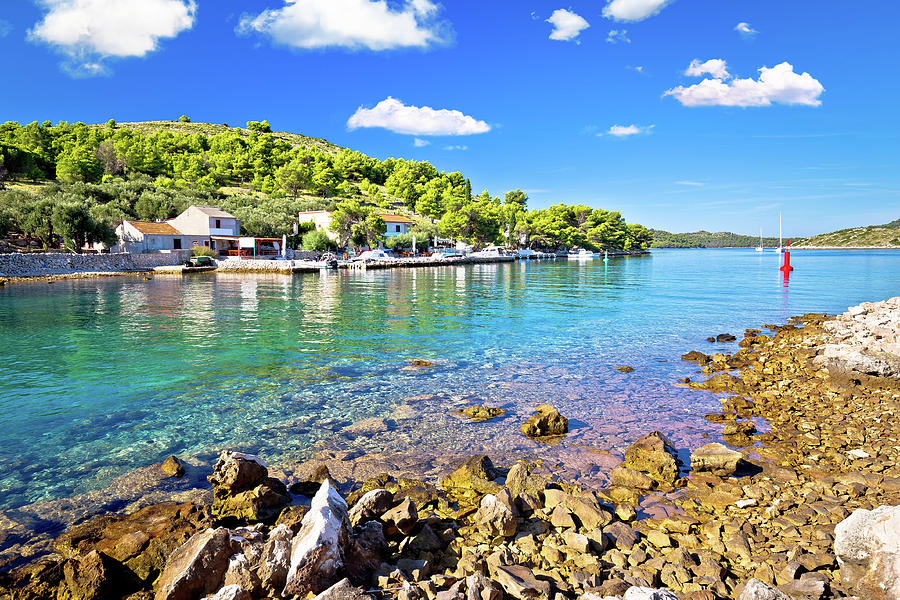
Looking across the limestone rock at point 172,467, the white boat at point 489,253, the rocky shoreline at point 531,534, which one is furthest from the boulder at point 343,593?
the white boat at point 489,253

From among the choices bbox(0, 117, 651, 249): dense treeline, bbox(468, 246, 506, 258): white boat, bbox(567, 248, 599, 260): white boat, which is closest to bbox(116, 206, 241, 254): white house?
bbox(0, 117, 651, 249): dense treeline

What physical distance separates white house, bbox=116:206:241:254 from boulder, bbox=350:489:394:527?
7002 centimetres

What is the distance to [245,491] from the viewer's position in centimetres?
673

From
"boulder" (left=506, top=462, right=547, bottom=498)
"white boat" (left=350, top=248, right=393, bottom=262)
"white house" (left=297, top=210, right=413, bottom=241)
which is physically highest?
"white house" (left=297, top=210, right=413, bottom=241)

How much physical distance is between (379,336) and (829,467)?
1585cm

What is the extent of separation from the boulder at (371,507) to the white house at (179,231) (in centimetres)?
7002

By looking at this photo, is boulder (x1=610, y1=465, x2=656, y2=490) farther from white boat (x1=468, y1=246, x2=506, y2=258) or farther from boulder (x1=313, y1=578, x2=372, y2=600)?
white boat (x1=468, y1=246, x2=506, y2=258)

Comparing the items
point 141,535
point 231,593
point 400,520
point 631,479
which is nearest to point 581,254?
point 631,479

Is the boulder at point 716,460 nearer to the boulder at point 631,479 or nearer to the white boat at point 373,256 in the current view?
the boulder at point 631,479

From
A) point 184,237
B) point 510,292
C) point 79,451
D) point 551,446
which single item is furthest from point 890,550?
point 184,237

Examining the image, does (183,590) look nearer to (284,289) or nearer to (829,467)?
(829,467)

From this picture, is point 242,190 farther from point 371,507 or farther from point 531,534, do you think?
point 531,534

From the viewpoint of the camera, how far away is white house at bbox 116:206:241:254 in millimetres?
63219

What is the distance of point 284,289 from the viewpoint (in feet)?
139
